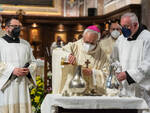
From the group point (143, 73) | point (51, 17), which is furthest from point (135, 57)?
point (51, 17)

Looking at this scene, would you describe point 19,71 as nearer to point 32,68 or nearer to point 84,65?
point 32,68

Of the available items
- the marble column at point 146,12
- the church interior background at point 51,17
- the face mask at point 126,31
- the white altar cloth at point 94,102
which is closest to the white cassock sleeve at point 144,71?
the face mask at point 126,31

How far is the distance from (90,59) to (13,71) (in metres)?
1.20

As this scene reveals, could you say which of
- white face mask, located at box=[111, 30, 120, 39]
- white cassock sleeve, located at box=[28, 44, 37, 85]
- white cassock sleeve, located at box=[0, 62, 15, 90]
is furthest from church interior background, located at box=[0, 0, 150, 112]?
white cassock sleeve, located at box=[0, 62, 15, 90]

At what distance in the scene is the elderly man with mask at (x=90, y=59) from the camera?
414 cm

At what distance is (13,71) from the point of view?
5.08 meters

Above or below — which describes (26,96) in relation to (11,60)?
below

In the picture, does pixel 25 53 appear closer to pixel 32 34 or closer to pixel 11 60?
pixel 11 60

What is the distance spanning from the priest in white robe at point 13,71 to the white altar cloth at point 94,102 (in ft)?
5.10

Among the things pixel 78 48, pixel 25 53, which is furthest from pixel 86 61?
pixel 25 53

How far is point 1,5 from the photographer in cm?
1930

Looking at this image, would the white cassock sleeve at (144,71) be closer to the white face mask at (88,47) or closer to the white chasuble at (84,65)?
the white chasuble at (84,65)

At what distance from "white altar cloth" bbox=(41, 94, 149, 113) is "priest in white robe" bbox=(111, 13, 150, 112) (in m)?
0.59

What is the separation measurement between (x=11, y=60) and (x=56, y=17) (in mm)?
14411
